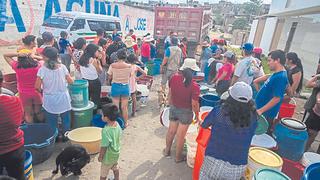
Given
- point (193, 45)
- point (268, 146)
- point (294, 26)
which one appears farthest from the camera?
point (294, 26)

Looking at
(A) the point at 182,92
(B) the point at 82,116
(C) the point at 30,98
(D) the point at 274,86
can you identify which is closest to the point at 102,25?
(B) the point at 82,116

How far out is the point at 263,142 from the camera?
11.1ft

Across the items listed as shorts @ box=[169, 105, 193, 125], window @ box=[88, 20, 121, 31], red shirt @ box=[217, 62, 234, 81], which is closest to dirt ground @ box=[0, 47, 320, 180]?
shorts @ box=[169, 105, 193, 125]

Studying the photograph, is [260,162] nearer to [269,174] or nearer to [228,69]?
[269,174]

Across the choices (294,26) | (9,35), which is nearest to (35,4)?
(9,35)

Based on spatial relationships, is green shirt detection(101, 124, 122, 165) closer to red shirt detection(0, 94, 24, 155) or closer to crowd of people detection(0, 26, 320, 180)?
crowd of people detection(0, 26, 320, 180)

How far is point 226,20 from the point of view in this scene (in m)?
51.2

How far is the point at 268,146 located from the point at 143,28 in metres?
23.8

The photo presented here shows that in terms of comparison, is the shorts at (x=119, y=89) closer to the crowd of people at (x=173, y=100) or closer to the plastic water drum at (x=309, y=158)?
the crowd of people at (x=173, y=100)

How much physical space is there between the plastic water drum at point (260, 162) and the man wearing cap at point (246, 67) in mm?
2643

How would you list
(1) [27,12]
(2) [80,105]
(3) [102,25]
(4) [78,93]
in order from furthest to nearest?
(1) [27,12] → (3) [102,25] → (2) [80,105] → (4) [78,93]

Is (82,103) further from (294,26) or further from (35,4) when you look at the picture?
(294,26)

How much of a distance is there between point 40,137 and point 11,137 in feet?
6.24

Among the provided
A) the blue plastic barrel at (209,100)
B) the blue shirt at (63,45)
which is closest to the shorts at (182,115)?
the blue plastic barrel at (209,100)
